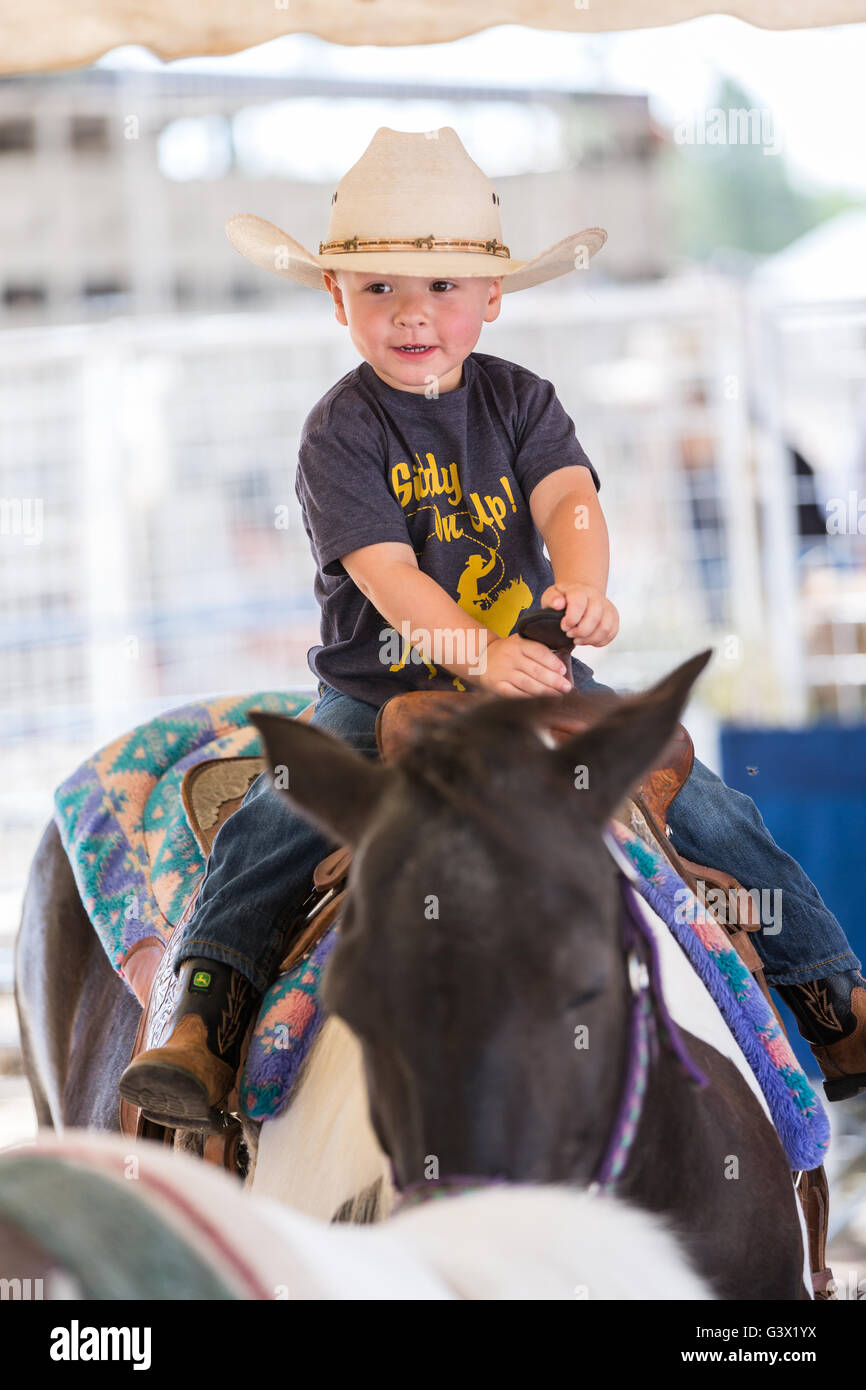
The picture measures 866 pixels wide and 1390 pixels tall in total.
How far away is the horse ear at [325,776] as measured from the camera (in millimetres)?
1072

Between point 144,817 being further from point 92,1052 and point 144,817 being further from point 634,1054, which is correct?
point 634,1054

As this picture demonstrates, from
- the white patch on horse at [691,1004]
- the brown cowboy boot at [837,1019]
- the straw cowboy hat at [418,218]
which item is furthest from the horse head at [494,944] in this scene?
the brown cowboy boot at [837,1019]

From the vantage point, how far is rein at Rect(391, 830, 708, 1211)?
903 mm

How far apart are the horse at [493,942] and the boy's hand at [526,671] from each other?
0.23 meters

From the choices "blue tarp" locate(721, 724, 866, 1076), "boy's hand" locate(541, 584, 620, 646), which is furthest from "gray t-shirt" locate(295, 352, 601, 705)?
"blue tarp" locate(721, 724, 866, 1076)

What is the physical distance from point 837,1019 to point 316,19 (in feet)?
5.99

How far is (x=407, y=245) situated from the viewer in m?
1.64

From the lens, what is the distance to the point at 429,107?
446 inches

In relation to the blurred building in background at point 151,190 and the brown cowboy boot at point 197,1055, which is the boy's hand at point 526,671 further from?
the blurred building in background at point 151,190

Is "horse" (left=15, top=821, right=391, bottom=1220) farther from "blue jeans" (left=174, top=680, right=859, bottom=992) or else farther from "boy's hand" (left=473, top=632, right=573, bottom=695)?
"boy's hand" (left=473, top=632, right=573, bottom=695)
